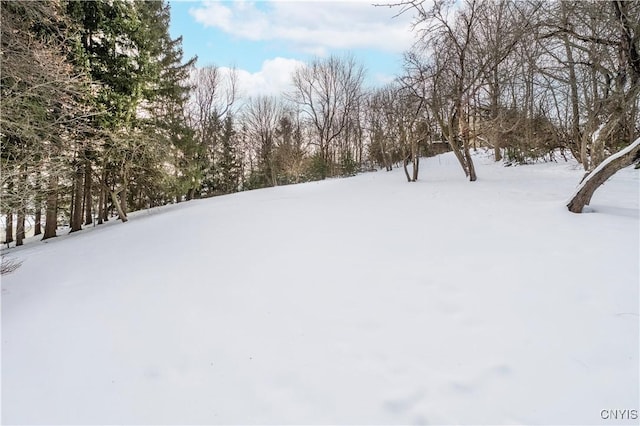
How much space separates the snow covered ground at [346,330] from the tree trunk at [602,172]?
268 mm

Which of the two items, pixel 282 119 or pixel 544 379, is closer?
pixel 544 379

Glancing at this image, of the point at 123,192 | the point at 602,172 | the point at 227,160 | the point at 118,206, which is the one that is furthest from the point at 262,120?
the point at 602,172

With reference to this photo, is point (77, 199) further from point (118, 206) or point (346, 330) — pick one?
point (346, 330)

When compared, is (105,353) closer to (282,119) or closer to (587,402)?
(587,402)

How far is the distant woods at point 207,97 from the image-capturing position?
489cm

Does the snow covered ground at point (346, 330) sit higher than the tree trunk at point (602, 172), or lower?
lower

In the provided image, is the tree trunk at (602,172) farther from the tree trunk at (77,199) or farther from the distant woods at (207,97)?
the tree trunk at (77,199)

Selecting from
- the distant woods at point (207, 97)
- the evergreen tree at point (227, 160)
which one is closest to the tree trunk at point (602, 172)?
the distant woods at point (207, 97)

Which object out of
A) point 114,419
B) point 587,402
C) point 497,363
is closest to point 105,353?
point 114,419

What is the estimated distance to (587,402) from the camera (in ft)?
5.81

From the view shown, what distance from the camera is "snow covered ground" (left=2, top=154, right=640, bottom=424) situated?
6.22 ft

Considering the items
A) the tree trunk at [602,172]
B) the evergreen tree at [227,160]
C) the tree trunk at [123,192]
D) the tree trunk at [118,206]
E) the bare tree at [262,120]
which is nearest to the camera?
the tree trunk at [602,172]

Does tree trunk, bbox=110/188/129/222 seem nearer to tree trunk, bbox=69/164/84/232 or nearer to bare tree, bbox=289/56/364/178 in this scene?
tree trunk, bbox=69/164/84/232

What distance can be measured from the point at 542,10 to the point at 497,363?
548cm
